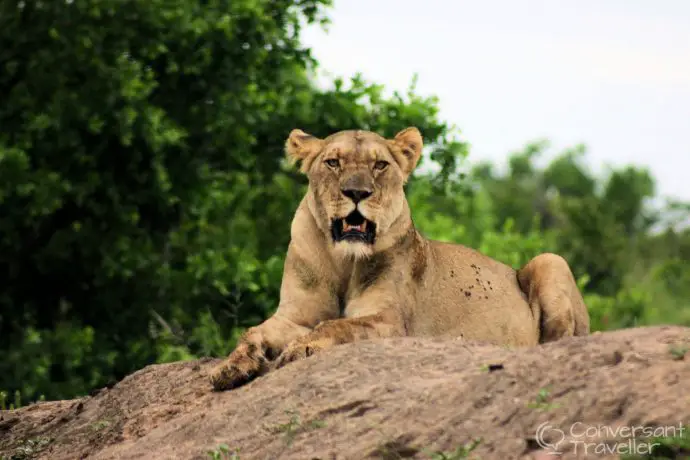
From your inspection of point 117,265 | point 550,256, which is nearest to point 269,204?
point 117,265

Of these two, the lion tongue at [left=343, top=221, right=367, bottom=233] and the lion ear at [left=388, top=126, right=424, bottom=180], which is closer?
the lion tongue at [left=343, top=221, right=367, bottom=233]

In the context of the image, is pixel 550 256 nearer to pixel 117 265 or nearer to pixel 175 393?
pixel 175 393

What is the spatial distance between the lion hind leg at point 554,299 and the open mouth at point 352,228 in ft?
6.33

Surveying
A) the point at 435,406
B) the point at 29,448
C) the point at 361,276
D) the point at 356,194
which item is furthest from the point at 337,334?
the point at 29,448

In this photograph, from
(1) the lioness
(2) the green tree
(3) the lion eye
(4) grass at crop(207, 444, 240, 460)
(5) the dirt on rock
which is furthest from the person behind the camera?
(2) the green tree

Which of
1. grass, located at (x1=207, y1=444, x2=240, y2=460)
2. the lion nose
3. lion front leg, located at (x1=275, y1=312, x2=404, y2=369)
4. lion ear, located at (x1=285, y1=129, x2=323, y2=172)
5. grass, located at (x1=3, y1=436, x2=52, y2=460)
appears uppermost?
lion ear, located at (x1=285, y1=129, x2=323, y2=172)

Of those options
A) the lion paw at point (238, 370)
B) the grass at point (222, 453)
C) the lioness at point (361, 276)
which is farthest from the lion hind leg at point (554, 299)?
the grass at point (222, 453)

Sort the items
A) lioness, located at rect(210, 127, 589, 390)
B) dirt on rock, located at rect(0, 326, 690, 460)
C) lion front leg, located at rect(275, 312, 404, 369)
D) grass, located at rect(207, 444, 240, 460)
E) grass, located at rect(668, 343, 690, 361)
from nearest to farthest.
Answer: dirt on rock, located at rect(0, 326, 690, 460) < grass, located at rect(668, 343, 690, 361) < grass, located at rect(207, 444, 240, 460) < lion front leg, located at rect(275, 312, 404, 369) < lioness, located at rect(210, 127, 589, 390)

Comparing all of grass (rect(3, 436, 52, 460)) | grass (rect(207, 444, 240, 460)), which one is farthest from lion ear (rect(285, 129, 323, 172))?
grass (rect(207, 444, 240, 460))

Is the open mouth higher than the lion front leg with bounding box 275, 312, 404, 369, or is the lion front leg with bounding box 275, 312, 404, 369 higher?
the open mouth

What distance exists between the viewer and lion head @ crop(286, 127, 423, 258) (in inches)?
320

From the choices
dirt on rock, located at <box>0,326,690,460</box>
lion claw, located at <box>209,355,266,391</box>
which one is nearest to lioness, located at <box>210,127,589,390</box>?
lion claw, located at <box>209,355,266,391</box>

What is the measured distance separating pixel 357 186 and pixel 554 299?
7.22 ft

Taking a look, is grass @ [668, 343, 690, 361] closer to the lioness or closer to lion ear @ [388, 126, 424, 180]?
the lioness
